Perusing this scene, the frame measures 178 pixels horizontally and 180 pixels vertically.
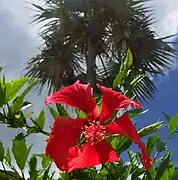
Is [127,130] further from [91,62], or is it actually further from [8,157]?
[91,62]

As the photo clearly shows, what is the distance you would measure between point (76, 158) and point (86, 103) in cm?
9

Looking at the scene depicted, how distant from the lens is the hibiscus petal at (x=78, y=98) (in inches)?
22.3

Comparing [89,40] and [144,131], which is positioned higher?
[144,131]

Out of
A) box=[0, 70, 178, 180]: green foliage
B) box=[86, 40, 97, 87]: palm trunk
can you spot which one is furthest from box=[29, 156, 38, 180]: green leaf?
box=[86, 40, 97, 87]: palm trunk

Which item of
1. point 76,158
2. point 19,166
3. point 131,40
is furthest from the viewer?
point 131,40

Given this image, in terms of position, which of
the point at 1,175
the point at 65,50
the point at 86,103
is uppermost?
the point at 86,103

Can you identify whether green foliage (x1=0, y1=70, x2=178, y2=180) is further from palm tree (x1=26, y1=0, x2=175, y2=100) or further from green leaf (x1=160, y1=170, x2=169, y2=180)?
palm tree (x1=26, y1=0, x2=175, y2=100)

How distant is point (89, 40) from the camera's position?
802 centimetres

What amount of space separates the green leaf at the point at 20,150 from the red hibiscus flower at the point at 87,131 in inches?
3.4

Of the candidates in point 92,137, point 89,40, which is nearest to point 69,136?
point 92,137

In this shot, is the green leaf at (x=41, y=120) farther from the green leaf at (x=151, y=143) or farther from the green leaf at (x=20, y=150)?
the green leaf at (x=151, y=143)

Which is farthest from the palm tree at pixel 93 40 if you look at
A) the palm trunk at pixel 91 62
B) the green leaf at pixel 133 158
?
the green leaf at pixel 133 158

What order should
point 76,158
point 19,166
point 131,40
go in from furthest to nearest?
point 131,40
point 19,166
point 76,158

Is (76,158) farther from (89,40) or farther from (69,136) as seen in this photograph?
(89,40)
